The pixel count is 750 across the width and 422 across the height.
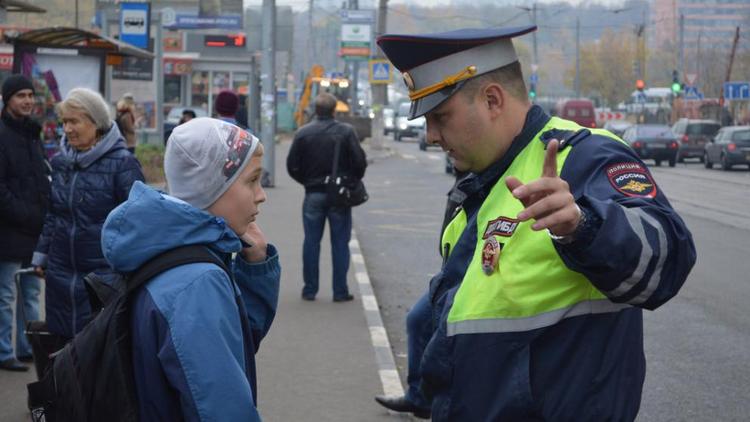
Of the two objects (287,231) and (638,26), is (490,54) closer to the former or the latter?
(287,231)

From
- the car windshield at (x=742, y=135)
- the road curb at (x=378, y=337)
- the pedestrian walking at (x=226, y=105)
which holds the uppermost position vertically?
the pedestrian walking at (x=226, y=105)

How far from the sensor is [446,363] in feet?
9.45

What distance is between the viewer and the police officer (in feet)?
8.35

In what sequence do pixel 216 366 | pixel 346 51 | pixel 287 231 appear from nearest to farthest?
pixel 216 366
pixel 287 231
pixel 346 51

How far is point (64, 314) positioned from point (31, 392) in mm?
3159

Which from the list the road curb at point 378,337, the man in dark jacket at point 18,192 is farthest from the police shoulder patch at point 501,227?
the man in dark jacket at point 18,192

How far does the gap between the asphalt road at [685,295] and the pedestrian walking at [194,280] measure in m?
4.39

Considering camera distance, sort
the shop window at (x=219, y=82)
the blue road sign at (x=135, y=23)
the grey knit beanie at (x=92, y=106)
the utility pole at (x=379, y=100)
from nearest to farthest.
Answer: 1. the grey knit beanie at (x=92, y=106)
2. the blue road sign at (x=135, y=23)
3. the utility pole at (x=379, y=100)
4. the shop window at (x=219, y=82)

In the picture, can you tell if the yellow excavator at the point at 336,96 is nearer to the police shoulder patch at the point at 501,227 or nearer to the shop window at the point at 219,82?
the shop window at the point at 219,82

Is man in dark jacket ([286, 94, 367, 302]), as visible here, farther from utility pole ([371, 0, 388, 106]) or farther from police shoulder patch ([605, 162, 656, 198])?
utility pole ([371, 0, 388, 106])

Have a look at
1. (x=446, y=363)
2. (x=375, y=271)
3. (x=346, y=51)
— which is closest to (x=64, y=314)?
(x=446, y=363)

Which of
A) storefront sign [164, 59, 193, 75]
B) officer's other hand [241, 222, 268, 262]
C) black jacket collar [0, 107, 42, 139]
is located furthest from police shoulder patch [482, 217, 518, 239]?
storefront sign [164, 59, 193, 75]

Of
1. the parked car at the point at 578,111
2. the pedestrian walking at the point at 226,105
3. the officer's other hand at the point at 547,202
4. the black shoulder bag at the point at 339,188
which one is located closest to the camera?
the officer's other hand at the point at 547,202

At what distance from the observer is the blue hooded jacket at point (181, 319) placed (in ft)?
8.91
